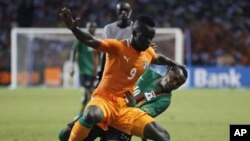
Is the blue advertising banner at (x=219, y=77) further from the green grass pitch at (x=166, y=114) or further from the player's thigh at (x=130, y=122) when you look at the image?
the player's thigh at (x=130, y=122)

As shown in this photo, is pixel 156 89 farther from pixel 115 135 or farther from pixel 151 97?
pixel 115 135

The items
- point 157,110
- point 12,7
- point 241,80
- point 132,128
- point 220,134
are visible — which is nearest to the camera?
point 132,128

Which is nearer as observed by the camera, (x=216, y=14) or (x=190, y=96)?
(x=190, y=96)

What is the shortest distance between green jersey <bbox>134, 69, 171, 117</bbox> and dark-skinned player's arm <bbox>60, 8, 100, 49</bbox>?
69.1 inches

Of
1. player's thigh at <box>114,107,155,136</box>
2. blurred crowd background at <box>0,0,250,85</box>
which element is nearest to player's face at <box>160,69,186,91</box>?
player's thigh at <box>114,107,155,136</box>

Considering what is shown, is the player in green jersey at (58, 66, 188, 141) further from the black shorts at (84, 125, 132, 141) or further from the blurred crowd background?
the blurred crowd background

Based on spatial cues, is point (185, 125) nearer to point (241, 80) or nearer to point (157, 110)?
point (157, 110)

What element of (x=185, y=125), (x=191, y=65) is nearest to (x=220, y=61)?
(x=191, y=65)

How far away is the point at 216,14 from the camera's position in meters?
35.0

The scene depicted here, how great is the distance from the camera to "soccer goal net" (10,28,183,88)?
30031 mm

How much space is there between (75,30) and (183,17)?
26629mm

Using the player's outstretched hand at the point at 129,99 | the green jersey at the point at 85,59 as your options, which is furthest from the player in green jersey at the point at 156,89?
the green jersey at the point at 85,59

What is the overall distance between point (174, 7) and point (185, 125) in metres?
20.5

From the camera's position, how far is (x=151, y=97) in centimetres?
1002
